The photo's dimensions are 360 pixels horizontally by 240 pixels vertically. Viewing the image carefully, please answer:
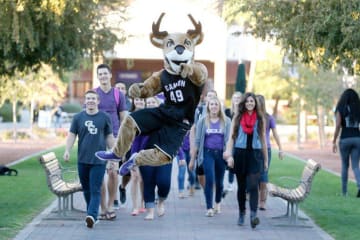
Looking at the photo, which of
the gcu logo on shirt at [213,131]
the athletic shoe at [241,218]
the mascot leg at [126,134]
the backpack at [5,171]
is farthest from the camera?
the backpack at [5,171]

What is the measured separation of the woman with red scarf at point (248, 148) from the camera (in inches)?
448

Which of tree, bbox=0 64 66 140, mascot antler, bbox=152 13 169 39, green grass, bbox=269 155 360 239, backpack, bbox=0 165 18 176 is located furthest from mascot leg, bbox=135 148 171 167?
tree, bbox=0 64 66 140

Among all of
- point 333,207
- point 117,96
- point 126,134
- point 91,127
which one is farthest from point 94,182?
point 333,207

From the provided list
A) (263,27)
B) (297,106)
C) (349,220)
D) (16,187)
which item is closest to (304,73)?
(297,106)

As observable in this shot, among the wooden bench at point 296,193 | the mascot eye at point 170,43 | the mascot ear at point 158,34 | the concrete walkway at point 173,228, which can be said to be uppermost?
the mascot ear at point 158,34

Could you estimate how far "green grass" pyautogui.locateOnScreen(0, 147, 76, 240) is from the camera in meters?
11.3

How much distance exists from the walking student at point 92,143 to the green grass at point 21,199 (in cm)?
108

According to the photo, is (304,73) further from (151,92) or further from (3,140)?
(151,92)

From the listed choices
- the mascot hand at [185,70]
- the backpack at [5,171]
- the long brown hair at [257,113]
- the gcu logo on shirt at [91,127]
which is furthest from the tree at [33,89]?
the mascot hand at [185,70]

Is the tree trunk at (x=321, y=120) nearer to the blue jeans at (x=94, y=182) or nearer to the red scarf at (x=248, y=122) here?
the red scarf at (x=248, y=122)

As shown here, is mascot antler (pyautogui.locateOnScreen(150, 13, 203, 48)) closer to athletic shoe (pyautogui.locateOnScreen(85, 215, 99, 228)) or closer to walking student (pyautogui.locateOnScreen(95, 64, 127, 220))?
walking student (pyautogui.locateOnScreen(95, 64, 127, 220))

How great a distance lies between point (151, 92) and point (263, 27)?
8.41 metres

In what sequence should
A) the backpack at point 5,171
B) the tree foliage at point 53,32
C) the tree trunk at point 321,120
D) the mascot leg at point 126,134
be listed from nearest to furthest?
the mascot leg at point 126,134 < the tree foliage at point 53,32 < the backpack at point 5,171 < the tree trunk at point 321,120

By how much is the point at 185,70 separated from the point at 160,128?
0.73m
